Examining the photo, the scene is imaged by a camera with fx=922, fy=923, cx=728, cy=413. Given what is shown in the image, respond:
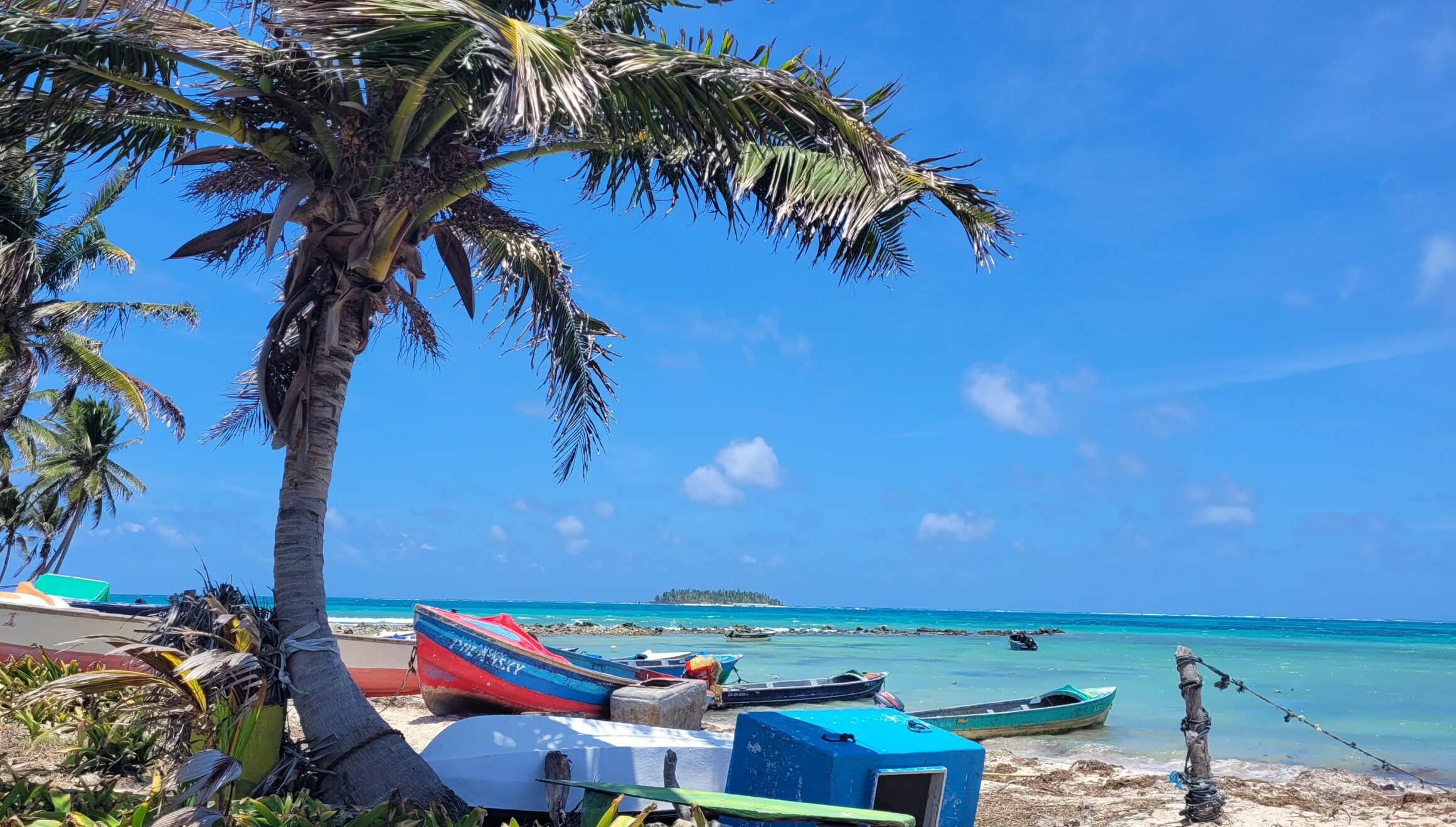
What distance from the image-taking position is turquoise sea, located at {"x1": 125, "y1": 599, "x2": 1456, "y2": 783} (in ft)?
48.0

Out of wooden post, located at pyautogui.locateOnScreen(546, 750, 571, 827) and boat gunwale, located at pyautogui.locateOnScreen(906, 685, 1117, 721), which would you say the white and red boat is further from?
boat gunwale, located at pyautogui.locateOnScreen(906, 685, 1117, 721)

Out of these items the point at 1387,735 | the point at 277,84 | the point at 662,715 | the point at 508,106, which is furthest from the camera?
the point at 1387,735

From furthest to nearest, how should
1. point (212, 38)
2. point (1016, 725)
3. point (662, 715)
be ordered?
point (1016, 725) < point (662, 715) < point (212, 38)

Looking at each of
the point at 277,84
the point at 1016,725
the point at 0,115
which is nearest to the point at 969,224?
the point at 277,84

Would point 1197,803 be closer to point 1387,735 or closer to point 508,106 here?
point 508,106

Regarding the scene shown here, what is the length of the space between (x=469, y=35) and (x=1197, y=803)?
913 centimetres

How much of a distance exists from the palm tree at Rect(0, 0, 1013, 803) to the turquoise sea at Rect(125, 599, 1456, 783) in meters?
11.0

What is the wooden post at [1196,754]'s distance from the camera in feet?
28.7

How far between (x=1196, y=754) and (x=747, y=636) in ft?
141

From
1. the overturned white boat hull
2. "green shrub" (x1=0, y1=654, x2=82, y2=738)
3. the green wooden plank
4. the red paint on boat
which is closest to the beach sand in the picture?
the red paint on boat

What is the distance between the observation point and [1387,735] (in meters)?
16.8

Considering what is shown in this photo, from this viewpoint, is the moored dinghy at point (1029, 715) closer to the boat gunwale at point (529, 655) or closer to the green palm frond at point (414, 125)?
the boat gunwale at point (529, 655)

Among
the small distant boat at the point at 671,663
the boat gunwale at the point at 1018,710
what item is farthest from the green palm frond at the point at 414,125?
the small distant boat at the point at 671,663

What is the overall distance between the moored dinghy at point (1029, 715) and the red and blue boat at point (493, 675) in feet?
17.6
